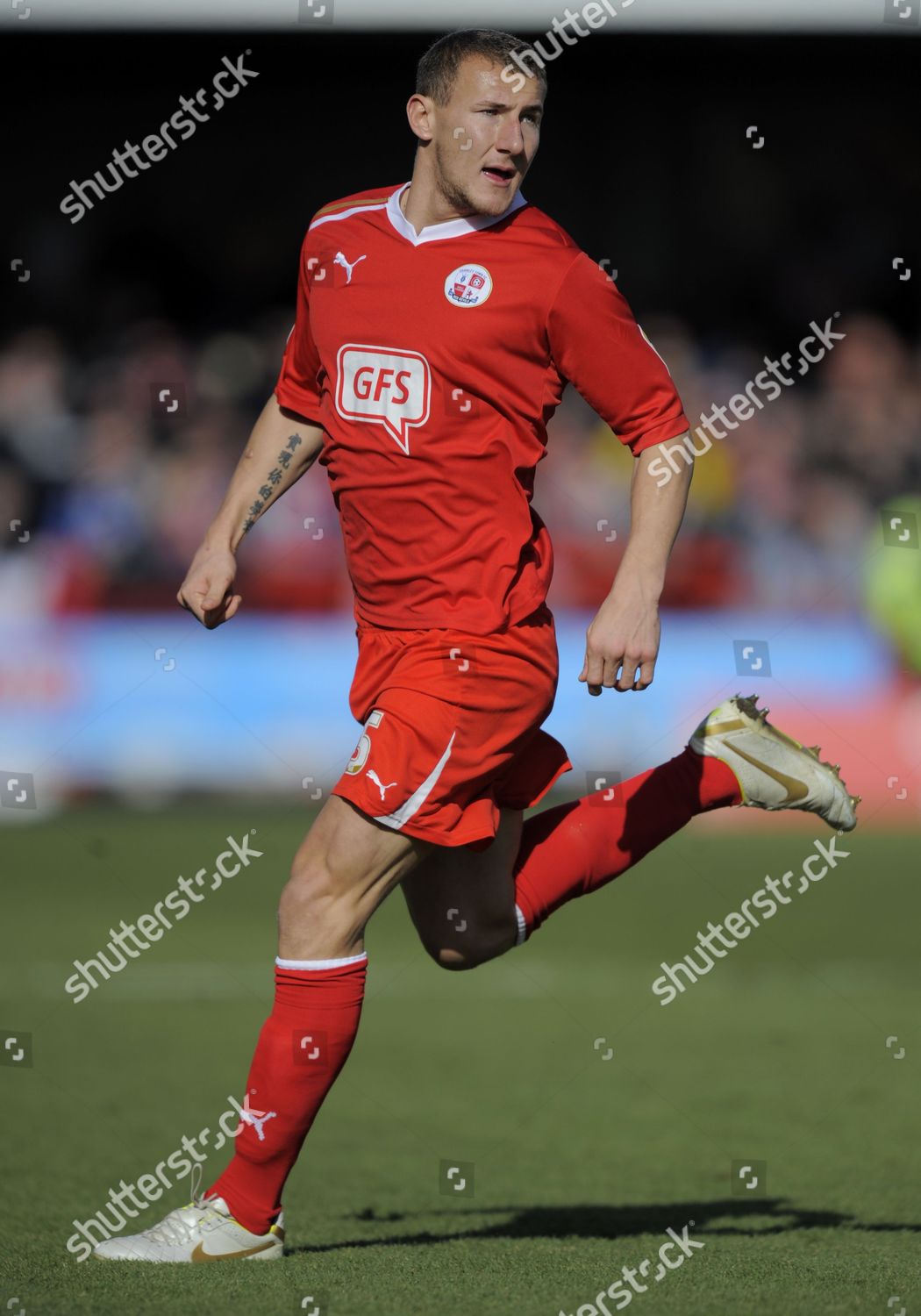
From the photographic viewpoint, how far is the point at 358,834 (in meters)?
3.68

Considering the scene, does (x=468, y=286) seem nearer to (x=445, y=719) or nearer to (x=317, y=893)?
(x=445, y=719)

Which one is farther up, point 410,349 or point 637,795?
point 410,349

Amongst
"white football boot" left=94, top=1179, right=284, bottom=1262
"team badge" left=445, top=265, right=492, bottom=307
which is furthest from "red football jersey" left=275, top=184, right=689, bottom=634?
"white football boot" left=94, top=1179, right=284, bottom=1262

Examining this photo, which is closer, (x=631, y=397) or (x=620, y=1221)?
(x=631, y=397)

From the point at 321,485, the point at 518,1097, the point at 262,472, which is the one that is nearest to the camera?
the point at 262,472

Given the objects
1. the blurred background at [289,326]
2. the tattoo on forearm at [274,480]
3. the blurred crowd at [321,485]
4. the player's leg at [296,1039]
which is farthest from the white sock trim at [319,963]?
the blurred crowd at [321,485]

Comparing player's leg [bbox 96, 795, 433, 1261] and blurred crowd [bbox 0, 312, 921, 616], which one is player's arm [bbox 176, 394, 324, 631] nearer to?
player's leg [bbox 96, 795, 433, 1261]

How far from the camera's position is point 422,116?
387 cm

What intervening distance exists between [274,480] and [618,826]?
1132 mm

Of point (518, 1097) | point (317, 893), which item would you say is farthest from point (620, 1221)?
point (518, 1097)

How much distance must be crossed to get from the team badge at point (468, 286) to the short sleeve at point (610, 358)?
143 millimetres

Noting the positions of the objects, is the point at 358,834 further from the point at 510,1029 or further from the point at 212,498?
the point at 212,498

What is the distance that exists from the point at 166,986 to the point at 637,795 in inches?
146

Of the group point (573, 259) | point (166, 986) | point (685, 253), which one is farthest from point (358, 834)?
point (685, 253)
